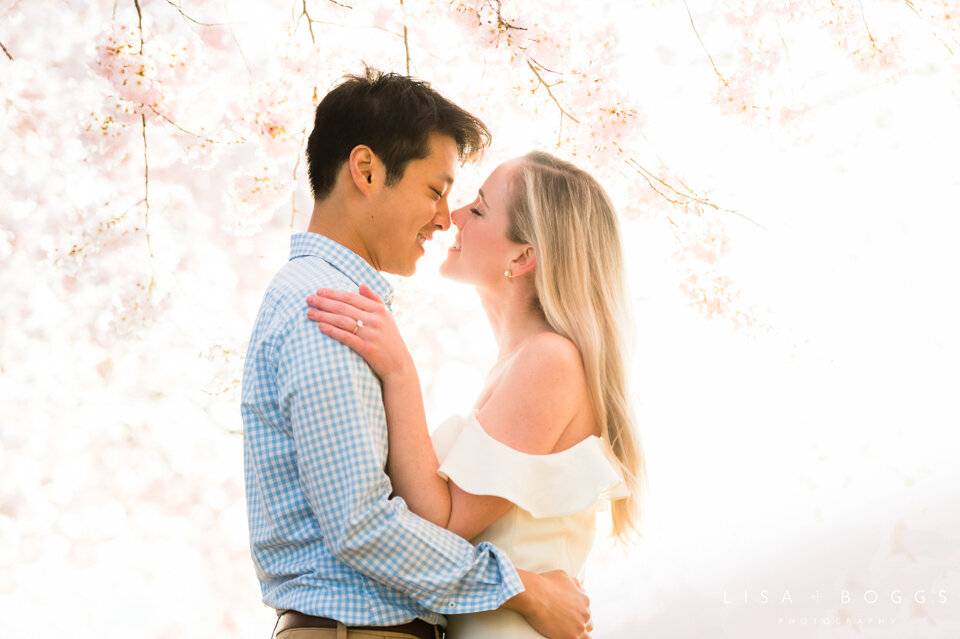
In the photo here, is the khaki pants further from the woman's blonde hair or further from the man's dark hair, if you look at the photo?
the man's dark hair

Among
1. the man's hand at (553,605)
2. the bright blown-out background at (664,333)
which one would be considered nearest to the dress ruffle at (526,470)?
the man's hand at (553,605)

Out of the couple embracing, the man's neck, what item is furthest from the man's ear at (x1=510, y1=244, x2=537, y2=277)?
the man's neck

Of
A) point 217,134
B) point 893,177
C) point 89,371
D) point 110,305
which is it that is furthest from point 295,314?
point 893,177

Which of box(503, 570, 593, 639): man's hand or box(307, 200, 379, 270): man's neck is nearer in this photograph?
box(503, 570, 593, 639): man's hand

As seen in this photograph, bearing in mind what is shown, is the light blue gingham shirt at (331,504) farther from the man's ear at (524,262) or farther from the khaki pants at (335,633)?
the man's ear at (524,262)

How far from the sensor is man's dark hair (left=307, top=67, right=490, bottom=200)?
1.47 metres

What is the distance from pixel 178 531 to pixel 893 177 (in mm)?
3506

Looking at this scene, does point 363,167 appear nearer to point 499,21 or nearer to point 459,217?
point 459,217

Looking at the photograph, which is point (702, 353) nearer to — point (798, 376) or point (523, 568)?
point (798, 376)

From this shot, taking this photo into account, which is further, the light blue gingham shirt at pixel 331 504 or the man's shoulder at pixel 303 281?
the man's shoulder at pixel 303 281

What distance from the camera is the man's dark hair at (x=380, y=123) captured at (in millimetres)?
1470

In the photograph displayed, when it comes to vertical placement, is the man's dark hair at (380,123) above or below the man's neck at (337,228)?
above

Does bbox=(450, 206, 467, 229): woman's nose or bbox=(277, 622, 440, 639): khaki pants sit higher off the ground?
bbox=(450, 206, 467, 229): woman's nose

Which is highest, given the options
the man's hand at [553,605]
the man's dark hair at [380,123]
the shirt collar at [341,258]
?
the man's dark hair at [380,123]
